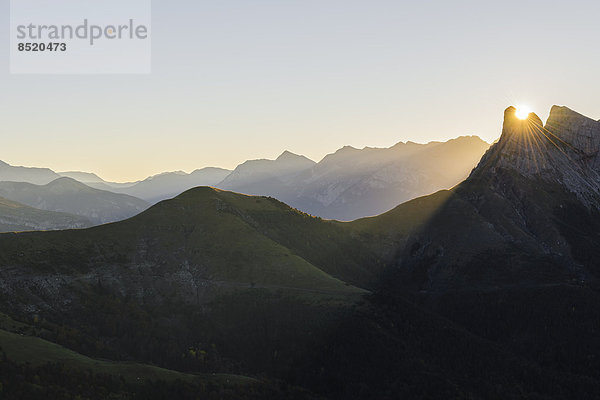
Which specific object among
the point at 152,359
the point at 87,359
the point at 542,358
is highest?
the point at 87,359

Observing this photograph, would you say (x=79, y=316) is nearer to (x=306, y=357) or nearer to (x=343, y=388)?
(x=306, y=357)

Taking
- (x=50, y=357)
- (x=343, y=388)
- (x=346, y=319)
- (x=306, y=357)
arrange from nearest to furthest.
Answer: (x=50, y=357), (x=343, y=388), (x=306, y=357), (x=346, y=319)

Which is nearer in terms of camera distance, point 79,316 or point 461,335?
point 79,316

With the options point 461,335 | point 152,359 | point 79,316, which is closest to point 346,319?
point 461,335

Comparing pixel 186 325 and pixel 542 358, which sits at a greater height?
pixel 186 325

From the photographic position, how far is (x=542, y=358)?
189 m

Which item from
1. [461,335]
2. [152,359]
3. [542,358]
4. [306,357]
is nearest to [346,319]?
[306,357]

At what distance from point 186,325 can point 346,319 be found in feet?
214

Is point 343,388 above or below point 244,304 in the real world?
below

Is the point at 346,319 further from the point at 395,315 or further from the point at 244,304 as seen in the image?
the point at 244,304

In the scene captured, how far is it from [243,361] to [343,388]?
3940 cm

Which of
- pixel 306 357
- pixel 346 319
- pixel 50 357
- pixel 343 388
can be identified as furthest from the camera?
pixel 346 319

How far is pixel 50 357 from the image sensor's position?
377 feet

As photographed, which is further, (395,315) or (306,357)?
(395,315)
